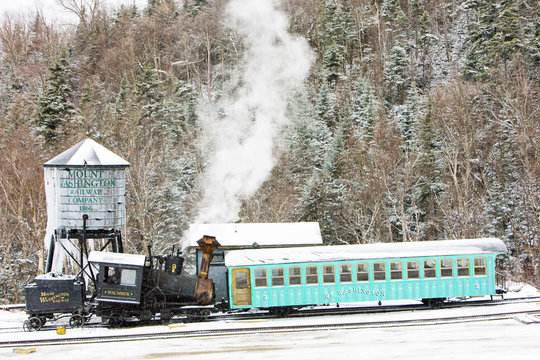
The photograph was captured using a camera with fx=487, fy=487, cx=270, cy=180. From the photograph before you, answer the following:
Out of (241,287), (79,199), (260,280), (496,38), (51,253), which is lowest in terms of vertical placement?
(241,287)

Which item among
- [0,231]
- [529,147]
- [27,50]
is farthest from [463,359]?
[27,50]

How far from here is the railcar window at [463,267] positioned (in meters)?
18.6

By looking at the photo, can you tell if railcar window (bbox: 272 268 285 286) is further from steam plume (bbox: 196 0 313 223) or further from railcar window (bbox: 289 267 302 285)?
steam plume (bbox: 196 0 313 223)

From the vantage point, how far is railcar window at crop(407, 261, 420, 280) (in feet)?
60.8

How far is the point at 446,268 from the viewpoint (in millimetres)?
18562

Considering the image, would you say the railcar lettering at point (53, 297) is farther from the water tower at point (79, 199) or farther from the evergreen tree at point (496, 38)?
the evergreen tree at point (496, 38)

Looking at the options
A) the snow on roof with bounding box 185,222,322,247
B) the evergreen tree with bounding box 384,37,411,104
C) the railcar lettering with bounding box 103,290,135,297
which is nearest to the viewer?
the railcar lettering with bounding box 103,290,135,297

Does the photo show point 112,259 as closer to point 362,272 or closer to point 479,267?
point 362,272

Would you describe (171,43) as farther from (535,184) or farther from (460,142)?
(535,184)

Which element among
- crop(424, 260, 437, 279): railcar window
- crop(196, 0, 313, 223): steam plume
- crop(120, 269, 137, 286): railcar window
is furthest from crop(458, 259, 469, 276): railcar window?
crop(196, 0, 313, 223): steam plume

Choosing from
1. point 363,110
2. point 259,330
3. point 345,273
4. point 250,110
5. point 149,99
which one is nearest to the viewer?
point 259,330

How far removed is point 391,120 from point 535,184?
50.8ft

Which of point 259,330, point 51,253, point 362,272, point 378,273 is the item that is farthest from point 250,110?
point 259,330

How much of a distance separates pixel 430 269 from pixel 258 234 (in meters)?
8.34
